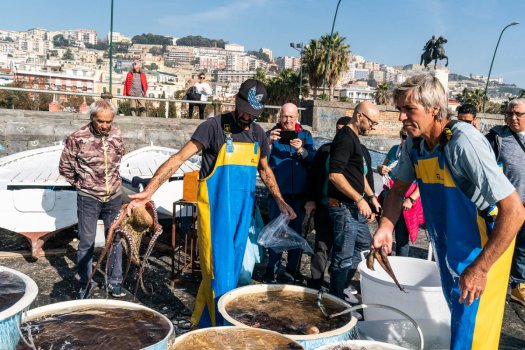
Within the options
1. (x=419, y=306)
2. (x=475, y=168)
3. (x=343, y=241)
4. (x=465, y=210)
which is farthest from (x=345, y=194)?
(x=475, y=168)

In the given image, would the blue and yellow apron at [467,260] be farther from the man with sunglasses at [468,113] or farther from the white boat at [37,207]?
the white boat at [37,207]

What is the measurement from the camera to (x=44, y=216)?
18.1 feet

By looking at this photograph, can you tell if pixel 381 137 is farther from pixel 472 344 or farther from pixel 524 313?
pixel 472 344

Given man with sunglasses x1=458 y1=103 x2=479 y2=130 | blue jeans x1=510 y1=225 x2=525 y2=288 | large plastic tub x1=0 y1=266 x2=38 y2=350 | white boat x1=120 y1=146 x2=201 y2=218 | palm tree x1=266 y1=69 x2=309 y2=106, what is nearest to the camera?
large plastic tub x1=0 y1=266 x2=38 y2=350

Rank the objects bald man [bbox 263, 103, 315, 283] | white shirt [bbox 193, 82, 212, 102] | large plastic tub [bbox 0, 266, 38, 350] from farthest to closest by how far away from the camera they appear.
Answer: white shirt [bbox 193, 82, 212, 102] → bald man [bbox 263, 103, 315, 283] → large plastic tub [bbox 0, 266, 38, 350]

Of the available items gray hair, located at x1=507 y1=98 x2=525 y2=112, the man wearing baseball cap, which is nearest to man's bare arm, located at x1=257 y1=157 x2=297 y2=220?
the man wearing baseball cap

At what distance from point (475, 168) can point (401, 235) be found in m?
3.32

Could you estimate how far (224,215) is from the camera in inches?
128

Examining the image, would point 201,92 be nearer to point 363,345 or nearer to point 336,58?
point 363,345

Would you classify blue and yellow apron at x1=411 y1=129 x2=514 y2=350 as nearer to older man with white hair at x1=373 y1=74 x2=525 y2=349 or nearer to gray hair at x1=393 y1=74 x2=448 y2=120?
older man with white hair at x1=373 y1=74 x2=525 y2=349

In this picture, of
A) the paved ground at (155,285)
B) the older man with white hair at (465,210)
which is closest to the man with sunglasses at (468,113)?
the paved ground at (155,285)

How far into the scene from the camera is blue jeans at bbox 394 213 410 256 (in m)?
5.15

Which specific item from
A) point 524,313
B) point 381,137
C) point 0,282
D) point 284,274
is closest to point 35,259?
point 284,274

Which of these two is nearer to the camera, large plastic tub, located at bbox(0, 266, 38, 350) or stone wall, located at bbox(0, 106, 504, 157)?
large plastic tub, located at bbox(0, 266, 38, 350)
